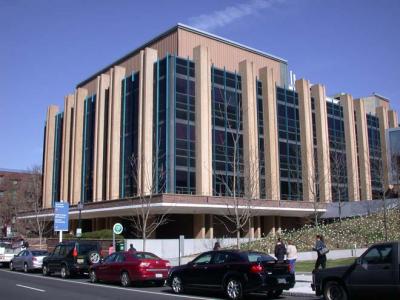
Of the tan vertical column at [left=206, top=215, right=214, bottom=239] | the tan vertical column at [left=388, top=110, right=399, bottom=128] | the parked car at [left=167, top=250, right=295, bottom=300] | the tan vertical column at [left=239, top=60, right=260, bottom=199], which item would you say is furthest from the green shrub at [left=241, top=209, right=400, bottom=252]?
the tan vertical column at [left=388, top=110, right=399, bottom=128]

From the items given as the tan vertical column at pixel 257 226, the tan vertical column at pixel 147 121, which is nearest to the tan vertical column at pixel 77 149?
the tan vertical column at pixel 147 121

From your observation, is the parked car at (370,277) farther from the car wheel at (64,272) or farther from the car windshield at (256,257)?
the car wheel at (64,272)

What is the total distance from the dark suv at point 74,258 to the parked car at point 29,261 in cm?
302

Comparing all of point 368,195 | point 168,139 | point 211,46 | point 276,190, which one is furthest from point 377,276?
point 368,195

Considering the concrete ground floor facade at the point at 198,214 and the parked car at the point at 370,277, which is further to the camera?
the concrete ground floor facade at the point at 198,214

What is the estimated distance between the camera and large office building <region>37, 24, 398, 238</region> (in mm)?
44344

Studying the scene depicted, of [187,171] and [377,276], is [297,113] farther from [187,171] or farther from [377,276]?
[377,276]

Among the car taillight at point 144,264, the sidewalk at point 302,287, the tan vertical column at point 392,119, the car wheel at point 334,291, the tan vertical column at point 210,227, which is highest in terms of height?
the tan vertical column at point 392,119

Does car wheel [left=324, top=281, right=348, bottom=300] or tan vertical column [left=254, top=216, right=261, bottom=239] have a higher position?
tan vertical column [left=254, top=216, right=261, bottom=239]

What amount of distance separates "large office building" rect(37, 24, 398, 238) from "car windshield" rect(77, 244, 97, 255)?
51.8 feet

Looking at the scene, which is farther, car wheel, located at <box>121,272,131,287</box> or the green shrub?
the green shrub

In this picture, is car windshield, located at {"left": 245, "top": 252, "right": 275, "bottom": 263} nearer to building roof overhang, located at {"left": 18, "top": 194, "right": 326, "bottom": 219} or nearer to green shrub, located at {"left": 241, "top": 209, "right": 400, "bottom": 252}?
green shrub, located at {"left": 241, "top": 209, "right": 400, "bottom": 252}

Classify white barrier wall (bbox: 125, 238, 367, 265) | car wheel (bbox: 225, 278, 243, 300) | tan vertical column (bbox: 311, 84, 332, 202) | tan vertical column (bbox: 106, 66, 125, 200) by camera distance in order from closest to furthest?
1. car wheel (bbox: 225, 278, 243, 300)
2. white barrier wall (bbox: 125, 238, 367, 265)
3. tan vertical column (bbox: 106, 66, 125, 200)
4. tan vertical column (bbox: 311, 84, 332, 202)

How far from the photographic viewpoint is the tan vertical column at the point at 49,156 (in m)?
62.8
